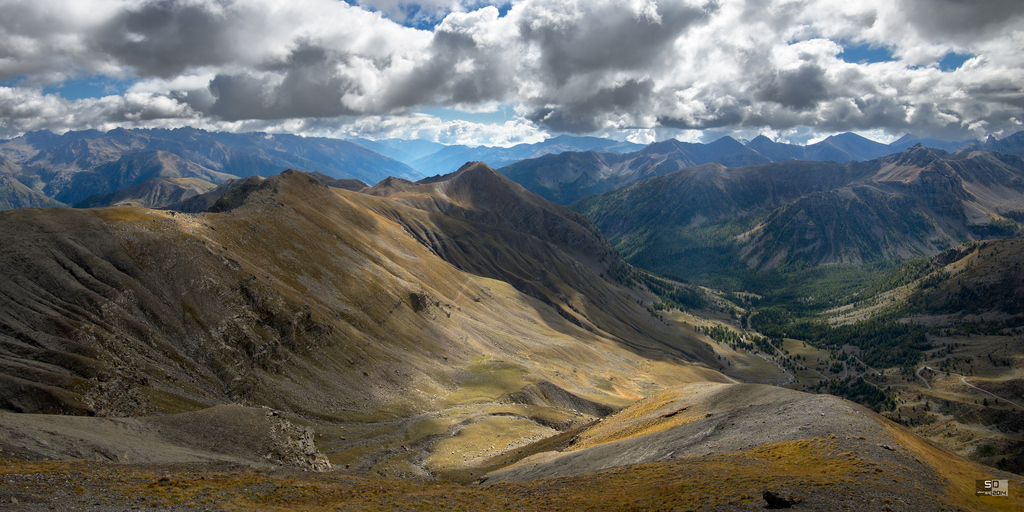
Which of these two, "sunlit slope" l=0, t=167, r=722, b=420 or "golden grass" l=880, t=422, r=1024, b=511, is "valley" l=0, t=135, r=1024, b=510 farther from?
"sunlit slope" l=0, t=167, r=722, b=420

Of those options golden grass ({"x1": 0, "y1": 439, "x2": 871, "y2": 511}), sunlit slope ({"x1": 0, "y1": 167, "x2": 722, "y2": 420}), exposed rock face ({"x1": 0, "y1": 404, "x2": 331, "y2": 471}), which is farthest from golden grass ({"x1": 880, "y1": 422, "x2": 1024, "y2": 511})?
sunlit slope ({"x1": 0, "y1": 167, "x2": 722, "y2": 420})

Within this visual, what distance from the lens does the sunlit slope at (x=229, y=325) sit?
69.2 metres

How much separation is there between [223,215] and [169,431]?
317ft

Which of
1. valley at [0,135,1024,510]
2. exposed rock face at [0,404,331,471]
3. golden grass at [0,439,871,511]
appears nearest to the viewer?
golden grass at [0,439,871,511]

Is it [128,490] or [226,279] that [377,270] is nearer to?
[226,279]

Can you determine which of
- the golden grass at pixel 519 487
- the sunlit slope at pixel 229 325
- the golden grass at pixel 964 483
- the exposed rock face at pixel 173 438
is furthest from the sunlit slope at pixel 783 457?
the sunlit slope at pixel 229 325

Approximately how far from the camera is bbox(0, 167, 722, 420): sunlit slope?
227ft

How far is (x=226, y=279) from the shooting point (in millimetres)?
103375

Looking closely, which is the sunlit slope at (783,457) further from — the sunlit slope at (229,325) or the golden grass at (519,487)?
the sunlit slope at (229,325)

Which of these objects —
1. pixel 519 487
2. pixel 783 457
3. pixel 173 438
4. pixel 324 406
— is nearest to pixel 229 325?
pixel 324 406

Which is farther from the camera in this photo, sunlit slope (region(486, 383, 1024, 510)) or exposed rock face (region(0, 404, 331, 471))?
exposed rock face (region(0, 404, 331, 471))

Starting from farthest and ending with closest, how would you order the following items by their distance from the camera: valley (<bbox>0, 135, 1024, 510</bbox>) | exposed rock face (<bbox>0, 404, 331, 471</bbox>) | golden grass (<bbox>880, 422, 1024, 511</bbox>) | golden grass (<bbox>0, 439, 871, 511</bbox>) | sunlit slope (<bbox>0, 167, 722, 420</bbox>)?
sunlit slope (<bbox>0, 167, 722, 420</bbox>) < exposed rock face (<bbox>0, 404, 331, 471</bbox>) < valley (<bbox>0, 135, 1024, 510</bbox>) < golden grass (<bbox>0, 439, 871, 511</bbox>) < golden grass (<bbox>880, 422, 1024, 511</bbox>)

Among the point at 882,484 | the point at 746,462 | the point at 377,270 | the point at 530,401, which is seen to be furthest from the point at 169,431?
the point at 377,270

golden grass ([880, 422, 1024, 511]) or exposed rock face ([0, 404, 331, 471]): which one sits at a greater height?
golden grass ([880, 422, 1024, 511])
